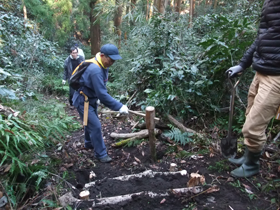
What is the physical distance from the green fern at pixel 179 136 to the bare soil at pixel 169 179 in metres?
0.12

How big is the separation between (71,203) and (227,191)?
191cm

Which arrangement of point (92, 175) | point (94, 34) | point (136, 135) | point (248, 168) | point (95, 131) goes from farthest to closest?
1. point (94, 34)
2. point (136, 135)
3. point (95, 131)
4. point (92, 175)
5. point (248, 168)

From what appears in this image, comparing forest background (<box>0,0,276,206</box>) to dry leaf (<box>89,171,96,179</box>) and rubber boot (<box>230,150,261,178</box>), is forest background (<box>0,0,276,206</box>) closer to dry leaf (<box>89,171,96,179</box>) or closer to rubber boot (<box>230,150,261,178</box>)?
dry leaf (<box>89,171,96,179</box>)

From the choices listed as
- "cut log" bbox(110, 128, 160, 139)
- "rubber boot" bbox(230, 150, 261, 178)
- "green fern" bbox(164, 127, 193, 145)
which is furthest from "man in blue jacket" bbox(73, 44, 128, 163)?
"rubber boot" bbox(230, 150, 261, 178)

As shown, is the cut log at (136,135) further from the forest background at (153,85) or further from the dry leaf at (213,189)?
the dry leaf at (213,189)

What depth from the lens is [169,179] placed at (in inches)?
118

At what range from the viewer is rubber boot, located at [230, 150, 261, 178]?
2.94m

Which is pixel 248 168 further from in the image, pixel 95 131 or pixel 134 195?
pixel 95 131

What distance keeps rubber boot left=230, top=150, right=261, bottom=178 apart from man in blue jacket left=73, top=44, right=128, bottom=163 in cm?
192

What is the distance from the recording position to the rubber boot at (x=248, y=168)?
2.94m

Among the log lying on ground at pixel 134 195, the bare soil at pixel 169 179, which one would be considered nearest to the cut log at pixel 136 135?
the bare soil at pixel 169 179

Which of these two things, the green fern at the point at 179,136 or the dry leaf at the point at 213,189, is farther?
the green fern at the point at 179,136

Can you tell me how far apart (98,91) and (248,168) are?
8.31 feet

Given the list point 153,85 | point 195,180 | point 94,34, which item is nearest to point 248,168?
point 195,180
